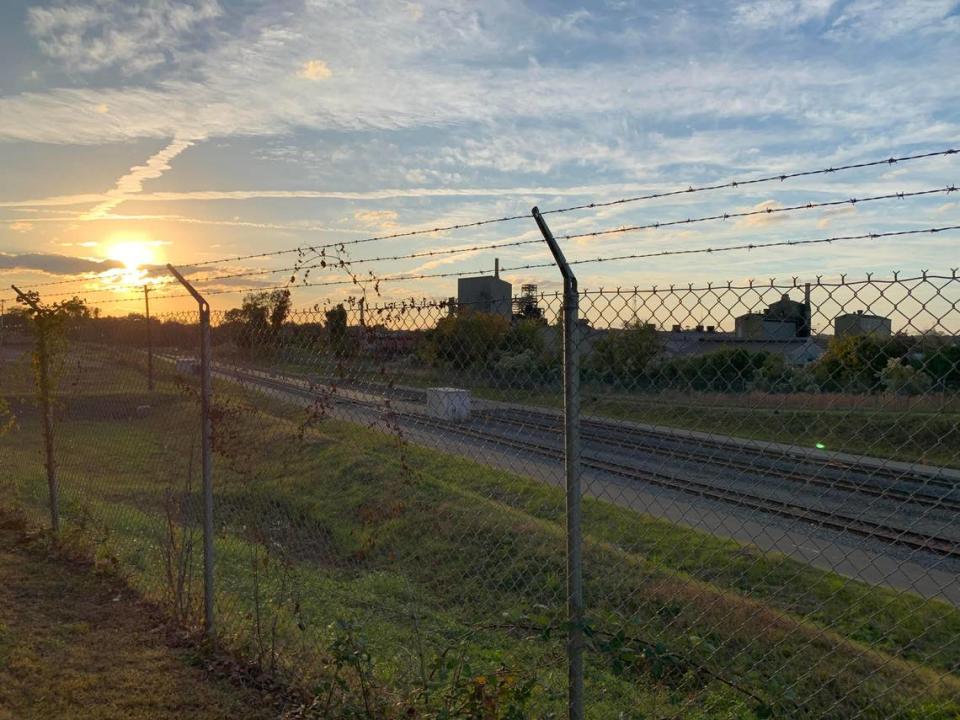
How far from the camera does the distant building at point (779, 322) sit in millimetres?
3021

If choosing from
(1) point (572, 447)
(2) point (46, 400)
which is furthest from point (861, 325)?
(2) point (46, 400)

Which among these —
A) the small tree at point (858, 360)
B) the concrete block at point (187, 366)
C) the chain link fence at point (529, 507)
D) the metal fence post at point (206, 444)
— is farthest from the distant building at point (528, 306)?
the concrete block at point (187, 366)

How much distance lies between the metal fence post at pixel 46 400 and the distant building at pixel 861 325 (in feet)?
25.0

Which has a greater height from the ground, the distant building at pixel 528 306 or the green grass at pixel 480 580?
the distant building at pixel 528 306

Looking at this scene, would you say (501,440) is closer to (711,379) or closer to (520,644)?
(520,644)

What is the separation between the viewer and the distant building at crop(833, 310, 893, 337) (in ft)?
9.40

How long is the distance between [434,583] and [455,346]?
5154 millimetres

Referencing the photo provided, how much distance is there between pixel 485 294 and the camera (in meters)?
4.51

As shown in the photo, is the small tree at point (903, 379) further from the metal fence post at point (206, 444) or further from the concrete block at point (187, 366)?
the concrete block at point (187, 366)

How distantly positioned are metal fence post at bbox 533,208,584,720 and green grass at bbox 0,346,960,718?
34cm

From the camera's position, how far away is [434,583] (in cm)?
904

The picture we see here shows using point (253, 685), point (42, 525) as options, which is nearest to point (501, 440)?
point (253, 685)

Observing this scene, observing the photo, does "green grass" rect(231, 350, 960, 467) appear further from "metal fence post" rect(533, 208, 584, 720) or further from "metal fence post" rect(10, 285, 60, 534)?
"metal fence post" rect(10, 285, 60, 534)

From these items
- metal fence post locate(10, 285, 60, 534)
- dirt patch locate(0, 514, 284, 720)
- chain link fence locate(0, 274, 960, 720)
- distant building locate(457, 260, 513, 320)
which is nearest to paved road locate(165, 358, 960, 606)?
chain link fence locate(0, 274, 960, 720)
